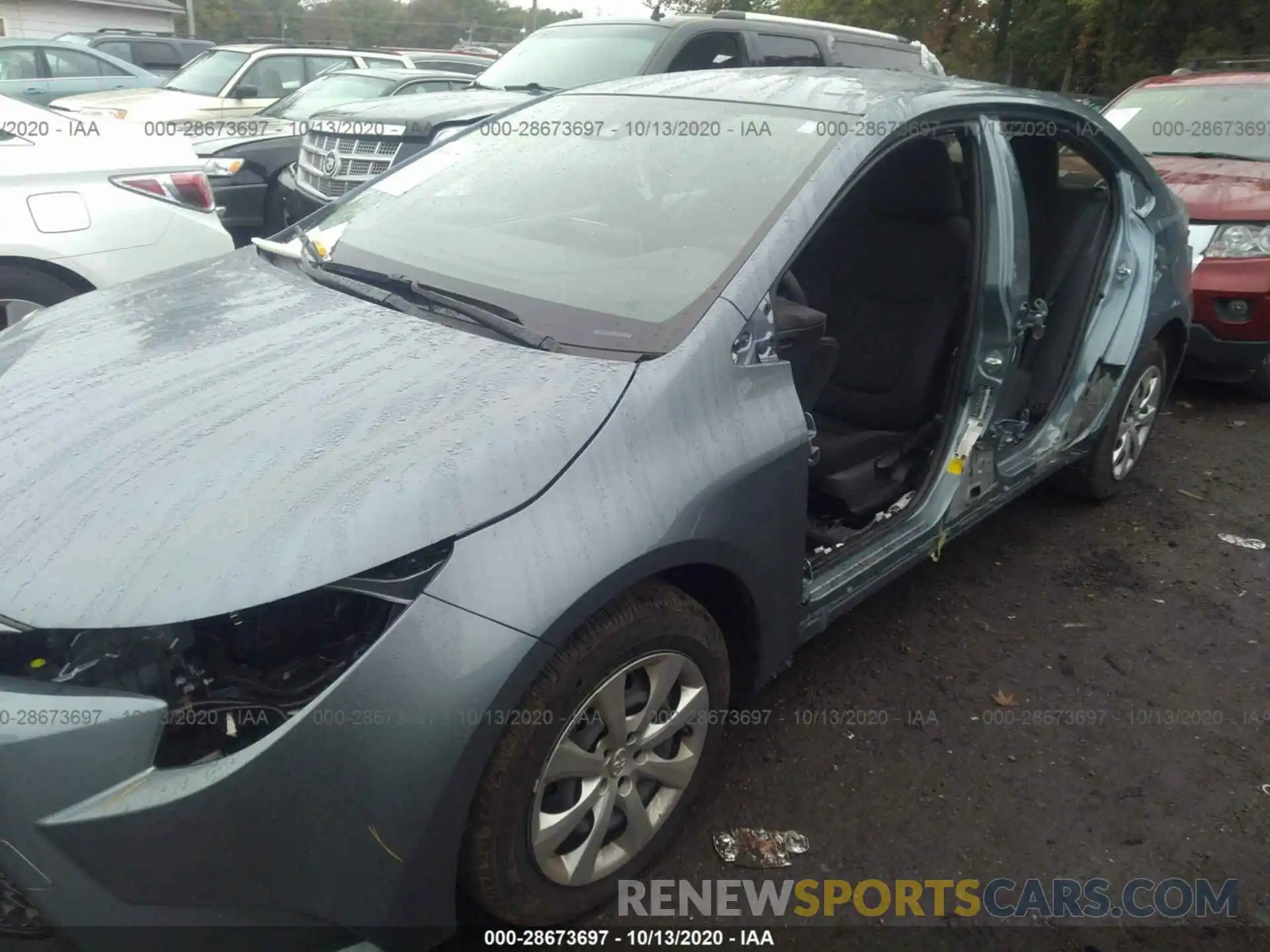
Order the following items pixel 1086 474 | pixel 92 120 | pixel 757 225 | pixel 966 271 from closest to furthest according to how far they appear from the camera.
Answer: pixel 757 225, pixel 966 271, pixel 1086 474, pixel 92 120

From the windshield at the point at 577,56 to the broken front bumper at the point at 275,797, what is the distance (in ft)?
18.4

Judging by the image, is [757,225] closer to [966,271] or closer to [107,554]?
[966,271]

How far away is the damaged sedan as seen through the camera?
1479 mm

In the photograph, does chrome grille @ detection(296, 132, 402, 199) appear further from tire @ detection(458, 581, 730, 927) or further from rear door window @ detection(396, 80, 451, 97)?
tire @ detection(458, 581, 730, 927)

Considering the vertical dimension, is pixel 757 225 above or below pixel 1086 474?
above

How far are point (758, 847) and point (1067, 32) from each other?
24.0 metres

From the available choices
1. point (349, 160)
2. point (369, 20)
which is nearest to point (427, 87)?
point (349, 160)

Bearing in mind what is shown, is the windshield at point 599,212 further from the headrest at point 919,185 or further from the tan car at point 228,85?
the tan car at point 228,85

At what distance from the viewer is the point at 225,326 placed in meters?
2.26

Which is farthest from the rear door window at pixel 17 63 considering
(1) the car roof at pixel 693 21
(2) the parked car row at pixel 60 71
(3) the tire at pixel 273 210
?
(1) the car roof at pixel 693 21

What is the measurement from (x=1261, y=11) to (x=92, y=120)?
20.0 m

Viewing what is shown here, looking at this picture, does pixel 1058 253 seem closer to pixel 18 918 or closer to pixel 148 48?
pixel 18 918

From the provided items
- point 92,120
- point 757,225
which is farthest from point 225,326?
point 92,120

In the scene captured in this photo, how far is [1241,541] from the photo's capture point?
12.6ft
